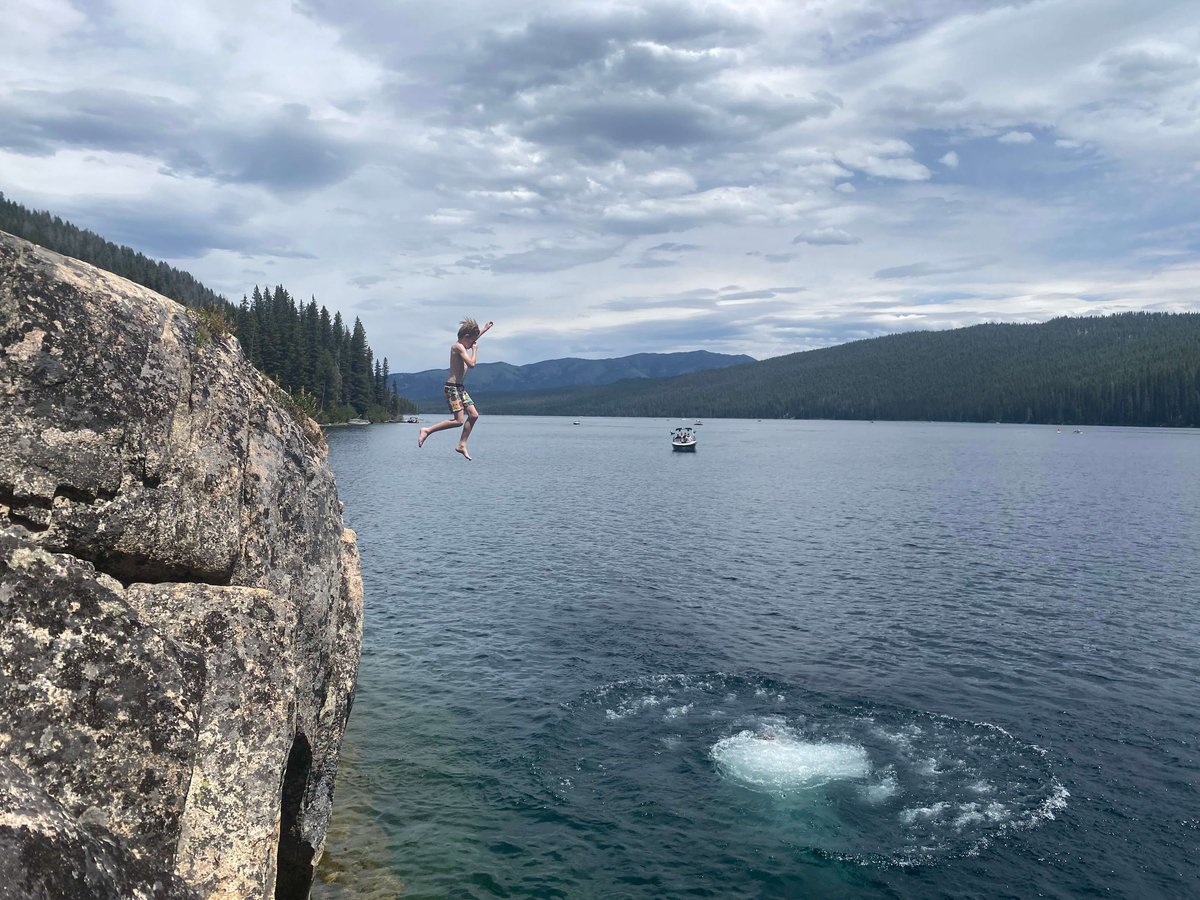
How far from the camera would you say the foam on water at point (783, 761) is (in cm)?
1983

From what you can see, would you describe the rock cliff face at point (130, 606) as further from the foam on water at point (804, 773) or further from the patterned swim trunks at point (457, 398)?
the foam on water at point (804, 773)

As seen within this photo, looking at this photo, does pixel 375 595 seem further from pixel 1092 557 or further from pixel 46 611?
pixel 1092 557

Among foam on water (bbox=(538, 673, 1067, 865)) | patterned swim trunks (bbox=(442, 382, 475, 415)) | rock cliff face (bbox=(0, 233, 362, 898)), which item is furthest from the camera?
foam on water (bbox=(538, 673, 1067, 865))

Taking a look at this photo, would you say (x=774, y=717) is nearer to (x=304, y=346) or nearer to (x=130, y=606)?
(x=130, y=606)

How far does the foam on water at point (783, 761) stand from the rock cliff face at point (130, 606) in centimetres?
1429

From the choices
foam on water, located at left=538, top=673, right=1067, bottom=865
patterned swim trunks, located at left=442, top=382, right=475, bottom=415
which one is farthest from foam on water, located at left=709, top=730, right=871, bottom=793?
patterned swim trunks, located at left=442, top=382, right=475, bottom=415

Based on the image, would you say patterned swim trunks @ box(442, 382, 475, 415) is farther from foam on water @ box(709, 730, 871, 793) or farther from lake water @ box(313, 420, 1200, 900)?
foam on water @ box(709, 730, 871, 793)

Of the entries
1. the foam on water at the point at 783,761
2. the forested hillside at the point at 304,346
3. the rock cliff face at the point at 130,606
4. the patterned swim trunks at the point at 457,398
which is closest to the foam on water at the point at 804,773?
the foam on water at the point at 783,761

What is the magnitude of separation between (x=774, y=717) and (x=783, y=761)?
107 inches

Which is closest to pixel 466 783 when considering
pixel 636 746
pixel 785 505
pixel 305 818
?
pixel 636 746

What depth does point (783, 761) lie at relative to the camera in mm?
20672

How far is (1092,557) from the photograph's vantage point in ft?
151

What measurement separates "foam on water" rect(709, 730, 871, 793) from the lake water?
85 mm

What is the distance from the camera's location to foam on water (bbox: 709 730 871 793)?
19.8 m
